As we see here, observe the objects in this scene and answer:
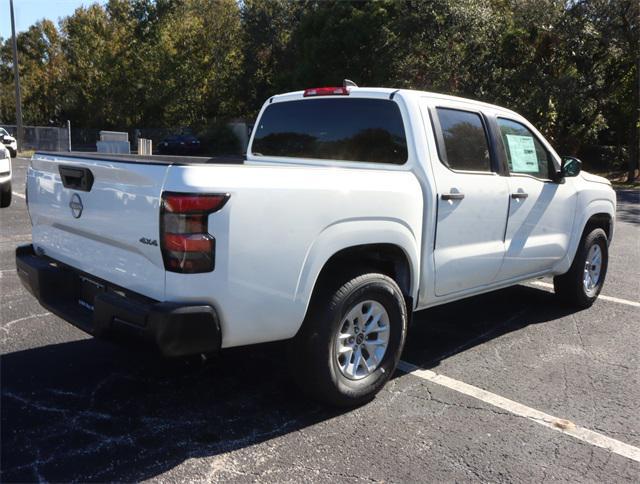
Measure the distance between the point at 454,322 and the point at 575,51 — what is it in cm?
2007

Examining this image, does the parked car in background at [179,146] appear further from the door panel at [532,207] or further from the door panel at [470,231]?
the door panel at [470,231]

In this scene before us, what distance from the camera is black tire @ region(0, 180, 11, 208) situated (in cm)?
1104

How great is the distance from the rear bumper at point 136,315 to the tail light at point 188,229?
22 cm

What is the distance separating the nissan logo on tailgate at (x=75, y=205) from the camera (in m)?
3.50

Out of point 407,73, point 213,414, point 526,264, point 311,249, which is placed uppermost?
point 407,73

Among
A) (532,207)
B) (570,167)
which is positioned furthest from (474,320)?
(570,167)

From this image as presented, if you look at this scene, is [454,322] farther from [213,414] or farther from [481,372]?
[213,414]

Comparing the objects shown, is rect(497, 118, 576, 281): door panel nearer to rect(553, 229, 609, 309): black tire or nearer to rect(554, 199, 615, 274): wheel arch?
rect(554, 199, 615, 274): wheel arch

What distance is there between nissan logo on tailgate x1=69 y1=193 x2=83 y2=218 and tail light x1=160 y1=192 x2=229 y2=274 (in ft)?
2.88

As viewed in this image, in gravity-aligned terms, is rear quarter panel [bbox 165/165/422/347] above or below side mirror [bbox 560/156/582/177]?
below

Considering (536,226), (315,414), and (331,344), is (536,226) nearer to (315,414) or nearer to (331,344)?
(331,344)

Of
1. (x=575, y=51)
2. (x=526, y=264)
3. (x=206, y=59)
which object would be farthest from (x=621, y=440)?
(x=206, y=59)

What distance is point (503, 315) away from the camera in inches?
229

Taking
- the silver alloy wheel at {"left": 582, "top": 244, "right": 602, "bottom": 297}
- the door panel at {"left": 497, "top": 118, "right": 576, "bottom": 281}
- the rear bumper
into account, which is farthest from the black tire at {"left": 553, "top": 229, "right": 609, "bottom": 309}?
the rear bumper
